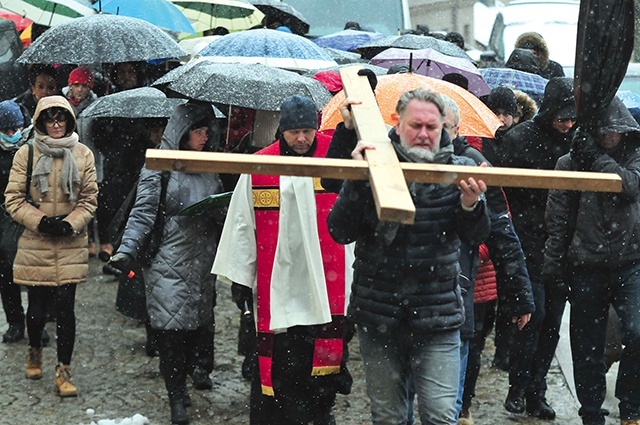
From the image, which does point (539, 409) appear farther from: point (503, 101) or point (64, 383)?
point (64, 383)

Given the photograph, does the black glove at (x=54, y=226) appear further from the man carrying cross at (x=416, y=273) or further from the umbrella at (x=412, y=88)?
the man carrying cross at (x=416, y=273)

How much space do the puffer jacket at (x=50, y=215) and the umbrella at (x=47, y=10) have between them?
4.63 metres

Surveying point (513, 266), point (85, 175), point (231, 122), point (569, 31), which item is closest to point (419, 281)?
point (513, 266)

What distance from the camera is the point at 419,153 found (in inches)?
203

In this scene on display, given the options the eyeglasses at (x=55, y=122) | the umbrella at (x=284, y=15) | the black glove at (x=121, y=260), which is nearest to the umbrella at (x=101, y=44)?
the eyeglasses at (x=55, y=122)

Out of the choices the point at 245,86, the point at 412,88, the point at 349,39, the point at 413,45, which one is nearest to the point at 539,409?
the point at 412,88

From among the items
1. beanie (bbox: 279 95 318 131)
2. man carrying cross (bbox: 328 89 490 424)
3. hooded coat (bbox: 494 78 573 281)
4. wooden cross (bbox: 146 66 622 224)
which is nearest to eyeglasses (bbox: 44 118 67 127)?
beanie (bbox: 279 95 318 131)

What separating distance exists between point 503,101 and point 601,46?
96.5 inches

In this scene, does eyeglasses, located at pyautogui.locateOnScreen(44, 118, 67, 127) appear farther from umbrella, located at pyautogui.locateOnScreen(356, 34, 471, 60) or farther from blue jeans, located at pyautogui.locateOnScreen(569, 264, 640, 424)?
umbrella, located at pyautogui.locateOnScreen(356, 34, 471, 60)

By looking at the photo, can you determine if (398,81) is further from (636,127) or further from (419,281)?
(419,281)

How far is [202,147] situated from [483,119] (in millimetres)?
1712

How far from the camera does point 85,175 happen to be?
8.13m

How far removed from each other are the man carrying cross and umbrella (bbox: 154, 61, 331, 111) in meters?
2.24

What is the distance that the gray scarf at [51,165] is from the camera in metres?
8.00
